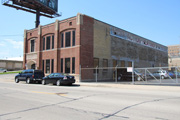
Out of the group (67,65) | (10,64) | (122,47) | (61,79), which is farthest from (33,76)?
(10,64)

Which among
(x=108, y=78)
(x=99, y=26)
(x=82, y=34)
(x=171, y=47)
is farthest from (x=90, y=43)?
(x=171, y=47)

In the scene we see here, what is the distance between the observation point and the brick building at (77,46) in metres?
25.6

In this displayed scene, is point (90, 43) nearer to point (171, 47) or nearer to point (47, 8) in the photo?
point (47, 8)

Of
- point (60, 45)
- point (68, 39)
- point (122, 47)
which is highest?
point (68, 39)

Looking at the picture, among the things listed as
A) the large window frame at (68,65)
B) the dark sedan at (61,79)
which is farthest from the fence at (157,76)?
the large window frame at (68,65)

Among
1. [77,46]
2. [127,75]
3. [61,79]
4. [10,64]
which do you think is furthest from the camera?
[10,64]

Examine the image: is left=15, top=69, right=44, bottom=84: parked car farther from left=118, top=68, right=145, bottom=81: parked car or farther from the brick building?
left=118, top=68, right=145, bottom=81: parked car

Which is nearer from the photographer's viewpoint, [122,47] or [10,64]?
[122,47]

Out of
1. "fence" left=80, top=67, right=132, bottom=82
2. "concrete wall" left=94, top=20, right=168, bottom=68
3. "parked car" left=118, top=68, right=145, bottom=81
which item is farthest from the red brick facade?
"parked car" left=118, top=68, right=145, bottom=81

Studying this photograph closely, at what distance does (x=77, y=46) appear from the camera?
2511 centimetres

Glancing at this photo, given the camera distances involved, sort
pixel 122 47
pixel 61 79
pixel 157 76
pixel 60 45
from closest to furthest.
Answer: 1. pixel 61 79
2. pixel 60 45
3. pixel 157 76
4. pixel 122 47

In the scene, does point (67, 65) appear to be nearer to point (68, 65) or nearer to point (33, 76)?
point (68, 65)

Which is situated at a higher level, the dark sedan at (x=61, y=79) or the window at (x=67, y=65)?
the window at (x=67, y=65)

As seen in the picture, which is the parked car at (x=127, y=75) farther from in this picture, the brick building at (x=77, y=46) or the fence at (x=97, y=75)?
the brick building at (x=77, y=46)
